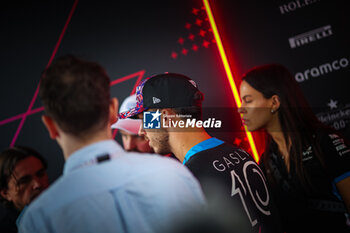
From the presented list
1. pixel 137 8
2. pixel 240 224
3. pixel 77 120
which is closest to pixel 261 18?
pixel 137 8

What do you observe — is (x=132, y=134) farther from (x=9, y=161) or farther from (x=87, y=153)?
(x=87, y=153)

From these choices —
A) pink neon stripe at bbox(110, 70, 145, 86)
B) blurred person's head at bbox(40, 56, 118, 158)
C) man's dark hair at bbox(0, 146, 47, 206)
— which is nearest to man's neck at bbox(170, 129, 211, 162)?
blurred person's head at bbox(40, 56, 118, 158)

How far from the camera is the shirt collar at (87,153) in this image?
2.85ft

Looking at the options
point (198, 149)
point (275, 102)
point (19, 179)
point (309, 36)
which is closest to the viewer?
point (198, 149)

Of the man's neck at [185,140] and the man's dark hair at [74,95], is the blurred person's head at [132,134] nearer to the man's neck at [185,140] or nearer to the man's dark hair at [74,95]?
the man's neck at [185,140]

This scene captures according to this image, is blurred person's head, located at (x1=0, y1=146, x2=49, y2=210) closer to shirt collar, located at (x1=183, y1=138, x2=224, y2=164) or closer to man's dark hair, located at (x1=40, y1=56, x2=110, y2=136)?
shirt collar, located at (x1=183, y1=138, x2=224, y2=164)

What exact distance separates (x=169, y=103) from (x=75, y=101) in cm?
73

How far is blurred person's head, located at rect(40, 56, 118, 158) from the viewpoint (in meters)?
0.88

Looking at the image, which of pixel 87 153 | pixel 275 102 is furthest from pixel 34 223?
pixel 275 102

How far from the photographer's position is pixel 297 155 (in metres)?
1.87

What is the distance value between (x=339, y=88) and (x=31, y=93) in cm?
289

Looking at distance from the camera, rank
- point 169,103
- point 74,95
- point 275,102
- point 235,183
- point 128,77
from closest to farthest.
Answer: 1. point 74,95
2. point 235,183
3. point 169,103
4. point 275,102
5. point 128,77

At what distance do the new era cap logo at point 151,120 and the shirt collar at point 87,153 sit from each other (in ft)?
2.22

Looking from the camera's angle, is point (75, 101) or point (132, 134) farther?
point (132, 134)
